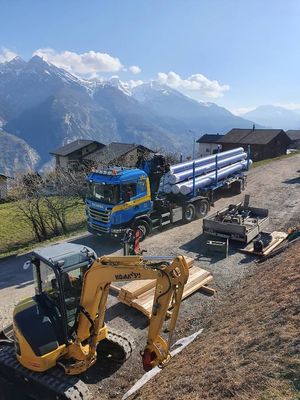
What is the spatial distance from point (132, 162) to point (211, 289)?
26930 millimetres

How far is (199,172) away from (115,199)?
7.43 metres

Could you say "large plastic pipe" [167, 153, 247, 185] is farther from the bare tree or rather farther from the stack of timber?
the stack of timber

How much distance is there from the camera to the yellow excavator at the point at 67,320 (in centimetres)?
711

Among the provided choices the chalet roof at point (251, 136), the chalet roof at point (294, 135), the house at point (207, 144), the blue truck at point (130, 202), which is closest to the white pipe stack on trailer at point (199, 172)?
the blue truck at point (130, 202)

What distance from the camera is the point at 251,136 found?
5341cm

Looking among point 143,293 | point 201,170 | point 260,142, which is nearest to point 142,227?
point 143,293

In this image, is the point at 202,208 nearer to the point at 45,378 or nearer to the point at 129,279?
the point at 129,279

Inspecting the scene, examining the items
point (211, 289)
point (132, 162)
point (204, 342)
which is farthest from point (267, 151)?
point (204, 342)

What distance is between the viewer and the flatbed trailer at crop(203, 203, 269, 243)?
16.7 m

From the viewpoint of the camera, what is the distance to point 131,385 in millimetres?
8820

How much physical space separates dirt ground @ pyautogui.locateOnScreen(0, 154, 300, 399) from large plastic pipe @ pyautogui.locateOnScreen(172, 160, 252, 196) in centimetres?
187

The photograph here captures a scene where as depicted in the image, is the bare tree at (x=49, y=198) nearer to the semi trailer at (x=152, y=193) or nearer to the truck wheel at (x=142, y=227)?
the semi trailer at (x=152, y=193)

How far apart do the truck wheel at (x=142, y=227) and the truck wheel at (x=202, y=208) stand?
4.41m

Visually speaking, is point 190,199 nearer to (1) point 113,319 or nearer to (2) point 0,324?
(1) point 113,319
